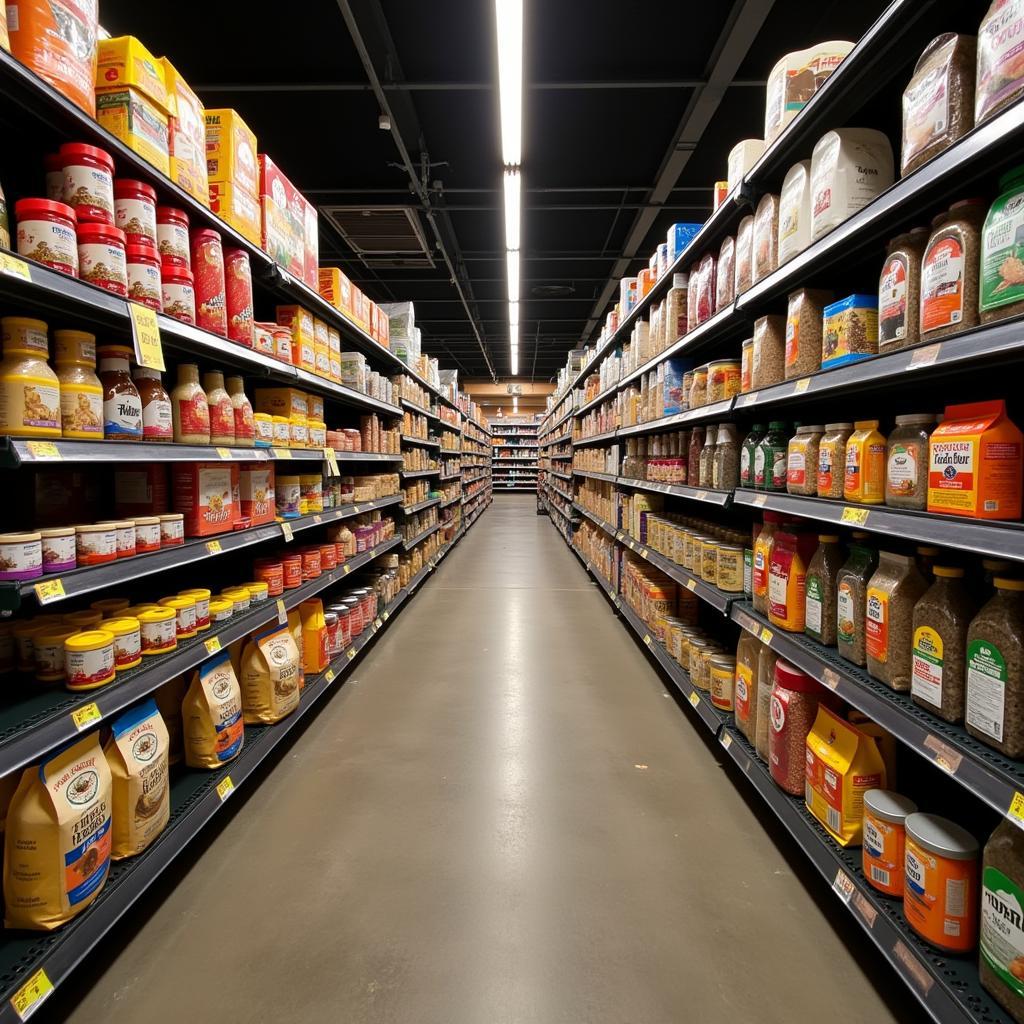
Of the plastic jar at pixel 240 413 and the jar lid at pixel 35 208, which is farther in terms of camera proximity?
the plastic jar at pixel 240 413

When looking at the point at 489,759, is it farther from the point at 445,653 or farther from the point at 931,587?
the point at 931,587

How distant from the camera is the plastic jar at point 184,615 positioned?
1749 mm

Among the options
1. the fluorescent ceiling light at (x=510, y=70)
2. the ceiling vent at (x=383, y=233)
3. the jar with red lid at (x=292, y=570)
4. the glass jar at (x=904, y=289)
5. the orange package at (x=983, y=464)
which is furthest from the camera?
the ceiling vent at (x=383, y=233)

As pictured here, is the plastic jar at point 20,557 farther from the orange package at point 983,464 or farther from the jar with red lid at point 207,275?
the orange package at point 983,464

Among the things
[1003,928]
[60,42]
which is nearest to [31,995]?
[1003,928]

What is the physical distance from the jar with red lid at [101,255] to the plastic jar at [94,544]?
0.58 meters

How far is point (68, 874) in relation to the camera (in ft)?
4.00

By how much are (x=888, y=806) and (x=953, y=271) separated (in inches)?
46.3

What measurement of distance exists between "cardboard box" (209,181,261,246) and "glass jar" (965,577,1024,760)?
240 cm

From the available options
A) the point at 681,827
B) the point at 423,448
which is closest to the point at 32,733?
the point at 681,827

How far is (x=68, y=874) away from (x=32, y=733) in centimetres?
35

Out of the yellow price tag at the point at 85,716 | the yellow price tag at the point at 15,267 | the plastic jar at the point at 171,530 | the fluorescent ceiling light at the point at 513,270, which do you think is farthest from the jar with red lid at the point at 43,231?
the fluorescent ceiling light at the point at 513,270

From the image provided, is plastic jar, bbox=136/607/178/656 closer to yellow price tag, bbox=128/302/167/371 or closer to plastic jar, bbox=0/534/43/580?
plastic jar, bbox=0/534/43/580

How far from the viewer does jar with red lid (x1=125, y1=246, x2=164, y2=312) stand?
1.51 meters
